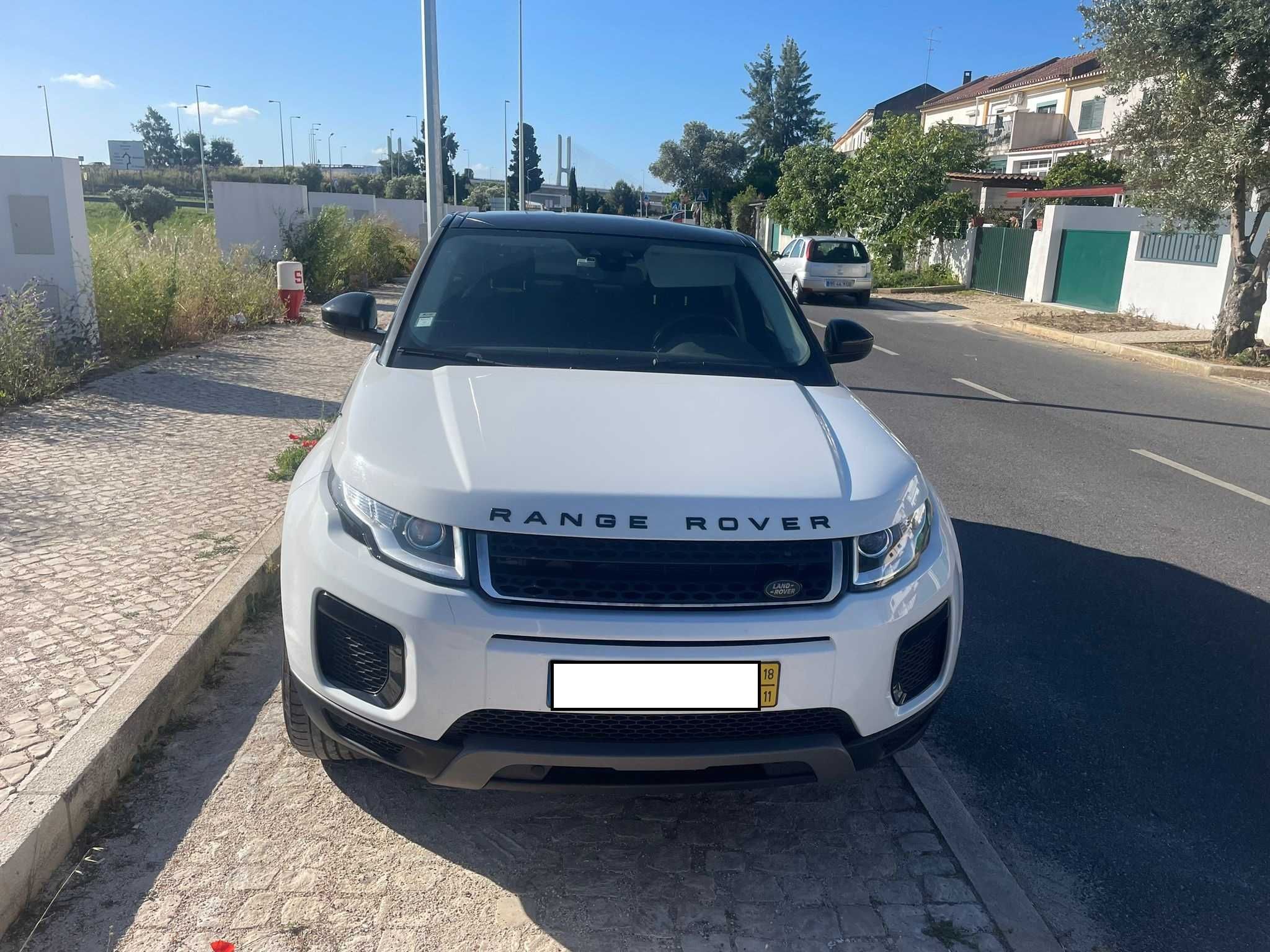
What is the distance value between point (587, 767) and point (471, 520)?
65 cm

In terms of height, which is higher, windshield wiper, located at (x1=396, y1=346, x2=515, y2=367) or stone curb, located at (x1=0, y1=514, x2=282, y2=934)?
windshield wiper, located at (x1=396, y1=346, x2=515, y2=367)

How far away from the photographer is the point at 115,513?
207 inches

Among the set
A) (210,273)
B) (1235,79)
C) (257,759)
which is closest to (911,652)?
(257,759)

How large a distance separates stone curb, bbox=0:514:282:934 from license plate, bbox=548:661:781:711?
1.41 metres

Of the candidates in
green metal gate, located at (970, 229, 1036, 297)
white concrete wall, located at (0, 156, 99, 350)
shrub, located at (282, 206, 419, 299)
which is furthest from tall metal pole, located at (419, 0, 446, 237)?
green metal gate, located at (970, 229, 1036, 297)

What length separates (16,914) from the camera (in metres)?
2.48

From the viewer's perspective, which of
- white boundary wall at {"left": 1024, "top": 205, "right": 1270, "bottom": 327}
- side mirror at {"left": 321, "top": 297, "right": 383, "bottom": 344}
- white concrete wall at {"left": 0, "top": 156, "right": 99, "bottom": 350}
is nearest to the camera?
side mirror at {"left": 321, "top": 297, "right": 383, "bottom": 344}

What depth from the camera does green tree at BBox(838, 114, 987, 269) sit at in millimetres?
30109

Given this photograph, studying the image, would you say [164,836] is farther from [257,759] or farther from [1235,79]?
[1235,79]

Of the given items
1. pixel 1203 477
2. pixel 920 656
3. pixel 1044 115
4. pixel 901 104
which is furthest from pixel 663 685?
pixel 901 104

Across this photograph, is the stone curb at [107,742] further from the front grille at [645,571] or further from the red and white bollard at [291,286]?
the red and white bollard at [291,286]

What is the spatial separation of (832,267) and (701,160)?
7072 cm

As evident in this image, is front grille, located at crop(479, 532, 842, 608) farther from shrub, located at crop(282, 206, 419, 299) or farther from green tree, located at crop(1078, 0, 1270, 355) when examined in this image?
shrub, located at crop(282, 206, 419, 299)

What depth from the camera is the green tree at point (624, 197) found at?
113750 mm
